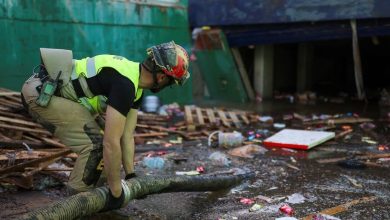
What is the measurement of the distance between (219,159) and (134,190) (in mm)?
2368

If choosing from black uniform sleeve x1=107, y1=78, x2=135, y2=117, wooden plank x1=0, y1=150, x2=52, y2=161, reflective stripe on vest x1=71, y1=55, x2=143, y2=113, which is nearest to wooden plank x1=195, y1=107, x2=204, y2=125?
wooden plank x1=0, y1=150, x2=52, y2=161

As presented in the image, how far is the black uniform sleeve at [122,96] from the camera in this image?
3.16 metres

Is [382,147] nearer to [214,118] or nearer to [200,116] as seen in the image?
[214,118]

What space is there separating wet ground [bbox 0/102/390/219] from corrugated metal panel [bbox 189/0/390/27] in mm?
3691

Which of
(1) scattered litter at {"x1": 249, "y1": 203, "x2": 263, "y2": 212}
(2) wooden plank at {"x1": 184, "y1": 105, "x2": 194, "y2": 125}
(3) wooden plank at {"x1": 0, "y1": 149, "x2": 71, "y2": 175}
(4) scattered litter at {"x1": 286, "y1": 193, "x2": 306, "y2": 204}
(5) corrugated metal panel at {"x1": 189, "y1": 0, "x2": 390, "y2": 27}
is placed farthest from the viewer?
(5) corrugated metal panel at {"x1": 189, "y1": 0, "x2": 390, "y2": 27}

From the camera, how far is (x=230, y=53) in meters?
12.1

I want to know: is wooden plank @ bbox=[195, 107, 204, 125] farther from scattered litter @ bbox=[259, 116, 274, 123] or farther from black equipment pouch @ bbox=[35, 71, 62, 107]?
black equipment pouch @ bbox=[35, 71, 62, 107]

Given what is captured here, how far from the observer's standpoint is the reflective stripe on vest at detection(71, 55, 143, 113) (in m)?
3.38

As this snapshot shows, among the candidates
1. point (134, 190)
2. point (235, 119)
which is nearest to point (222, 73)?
point (235, 119)

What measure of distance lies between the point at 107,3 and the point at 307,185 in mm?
6526

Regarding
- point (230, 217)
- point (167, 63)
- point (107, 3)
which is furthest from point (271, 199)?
point (107, 3)

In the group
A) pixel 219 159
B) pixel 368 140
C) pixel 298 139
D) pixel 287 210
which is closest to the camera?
pixel 287 210

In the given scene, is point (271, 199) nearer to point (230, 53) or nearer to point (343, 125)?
point (343, 125)

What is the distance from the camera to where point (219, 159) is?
5.92m
